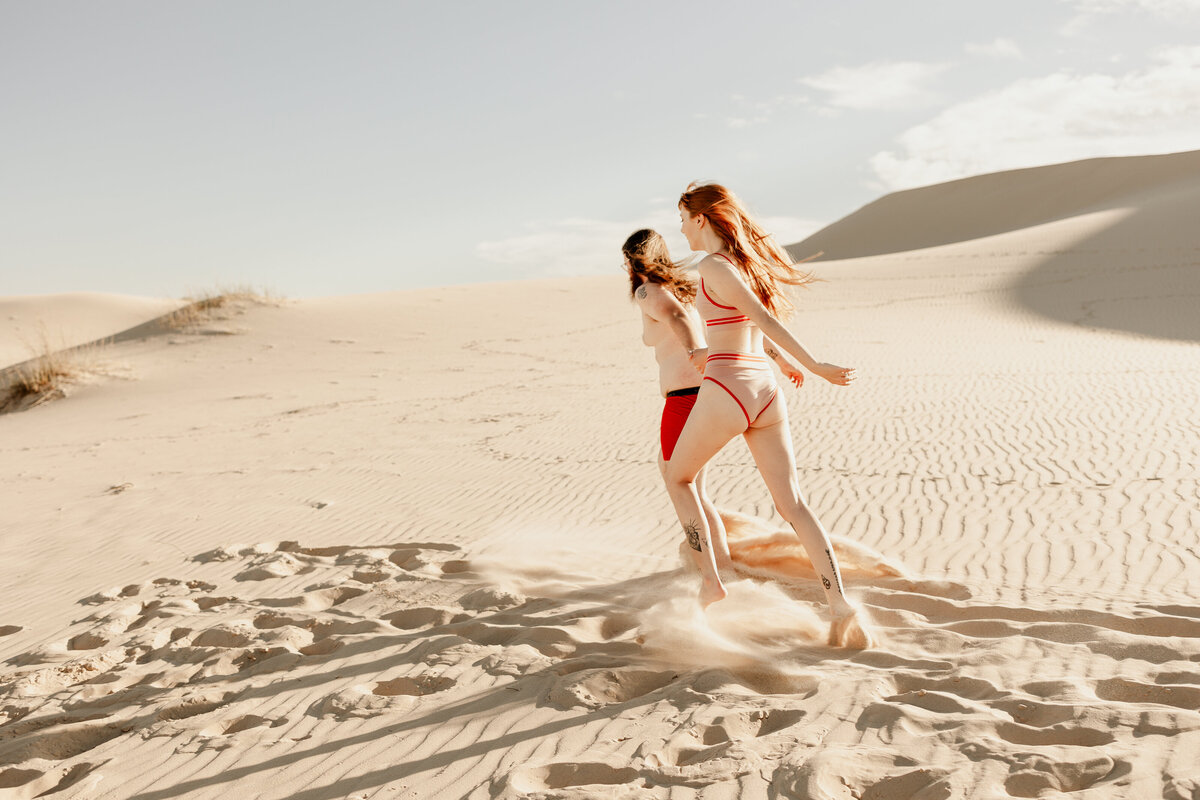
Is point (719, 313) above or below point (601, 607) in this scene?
above

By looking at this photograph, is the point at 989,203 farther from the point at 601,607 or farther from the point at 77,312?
the point at 601,607

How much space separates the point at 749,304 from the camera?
367cm

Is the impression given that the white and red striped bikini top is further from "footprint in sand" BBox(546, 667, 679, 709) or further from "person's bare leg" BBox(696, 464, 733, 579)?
"footprint in sand" BBox(546, 667, 679, 709)

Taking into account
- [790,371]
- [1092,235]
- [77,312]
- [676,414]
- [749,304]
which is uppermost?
[77,312]

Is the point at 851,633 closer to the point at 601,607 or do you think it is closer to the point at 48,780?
the point at 601,607

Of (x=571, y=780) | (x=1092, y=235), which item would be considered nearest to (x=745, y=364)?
(x=571, y=780)

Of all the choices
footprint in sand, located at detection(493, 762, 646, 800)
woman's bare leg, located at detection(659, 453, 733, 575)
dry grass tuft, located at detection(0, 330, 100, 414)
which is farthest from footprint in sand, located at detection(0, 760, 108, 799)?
dry grass tuft, located at detection(0, 330, 100, 414)

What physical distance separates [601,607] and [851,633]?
1.43 m

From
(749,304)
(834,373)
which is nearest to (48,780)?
(749,304)

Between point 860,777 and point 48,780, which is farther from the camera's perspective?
point 48,780

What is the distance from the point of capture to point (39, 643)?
192 inches

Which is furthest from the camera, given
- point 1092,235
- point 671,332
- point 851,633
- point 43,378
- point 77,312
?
point 77,312

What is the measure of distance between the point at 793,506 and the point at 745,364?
670 mm

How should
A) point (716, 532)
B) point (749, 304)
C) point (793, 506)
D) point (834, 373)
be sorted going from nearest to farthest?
point (834, 373) → point (749, 304) → point (793, 506) → point (716, 532)
